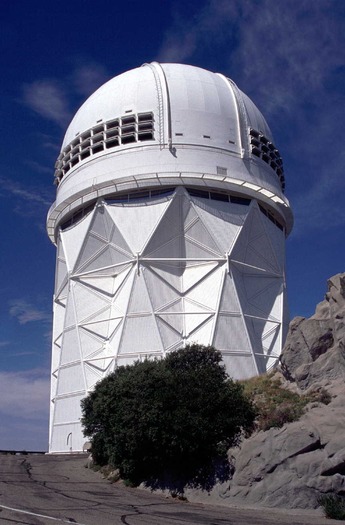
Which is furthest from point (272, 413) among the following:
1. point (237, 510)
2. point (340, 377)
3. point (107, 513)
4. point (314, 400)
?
point (107, 513)

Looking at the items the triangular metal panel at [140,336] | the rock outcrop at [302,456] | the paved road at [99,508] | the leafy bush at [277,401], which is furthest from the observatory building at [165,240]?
the paved road at [99,508]

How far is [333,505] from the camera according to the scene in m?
17.0

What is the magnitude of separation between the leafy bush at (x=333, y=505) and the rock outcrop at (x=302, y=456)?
0.23 metres

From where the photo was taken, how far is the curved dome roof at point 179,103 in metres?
44.8

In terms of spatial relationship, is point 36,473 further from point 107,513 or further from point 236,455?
point 107,513

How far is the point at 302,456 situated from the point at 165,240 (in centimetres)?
2618

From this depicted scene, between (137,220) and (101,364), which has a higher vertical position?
(137,220)

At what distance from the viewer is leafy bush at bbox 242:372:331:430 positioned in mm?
20859

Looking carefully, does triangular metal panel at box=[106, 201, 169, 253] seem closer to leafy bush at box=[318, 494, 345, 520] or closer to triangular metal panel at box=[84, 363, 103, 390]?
triangular metal panel at box=[84, 363, 103, 390]

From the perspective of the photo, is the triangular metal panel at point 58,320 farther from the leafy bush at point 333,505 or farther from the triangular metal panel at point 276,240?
the leafy bush at point 333,505

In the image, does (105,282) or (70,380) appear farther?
(105,282)

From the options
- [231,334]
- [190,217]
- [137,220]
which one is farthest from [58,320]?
[231,334]

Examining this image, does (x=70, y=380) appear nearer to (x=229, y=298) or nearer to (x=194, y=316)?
(x=194, y=316)

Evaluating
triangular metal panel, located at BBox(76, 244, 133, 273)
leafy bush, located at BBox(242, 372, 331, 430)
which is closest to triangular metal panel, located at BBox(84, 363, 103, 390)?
triangular metal panel, located at BBox(76, 244, 133, 273)
